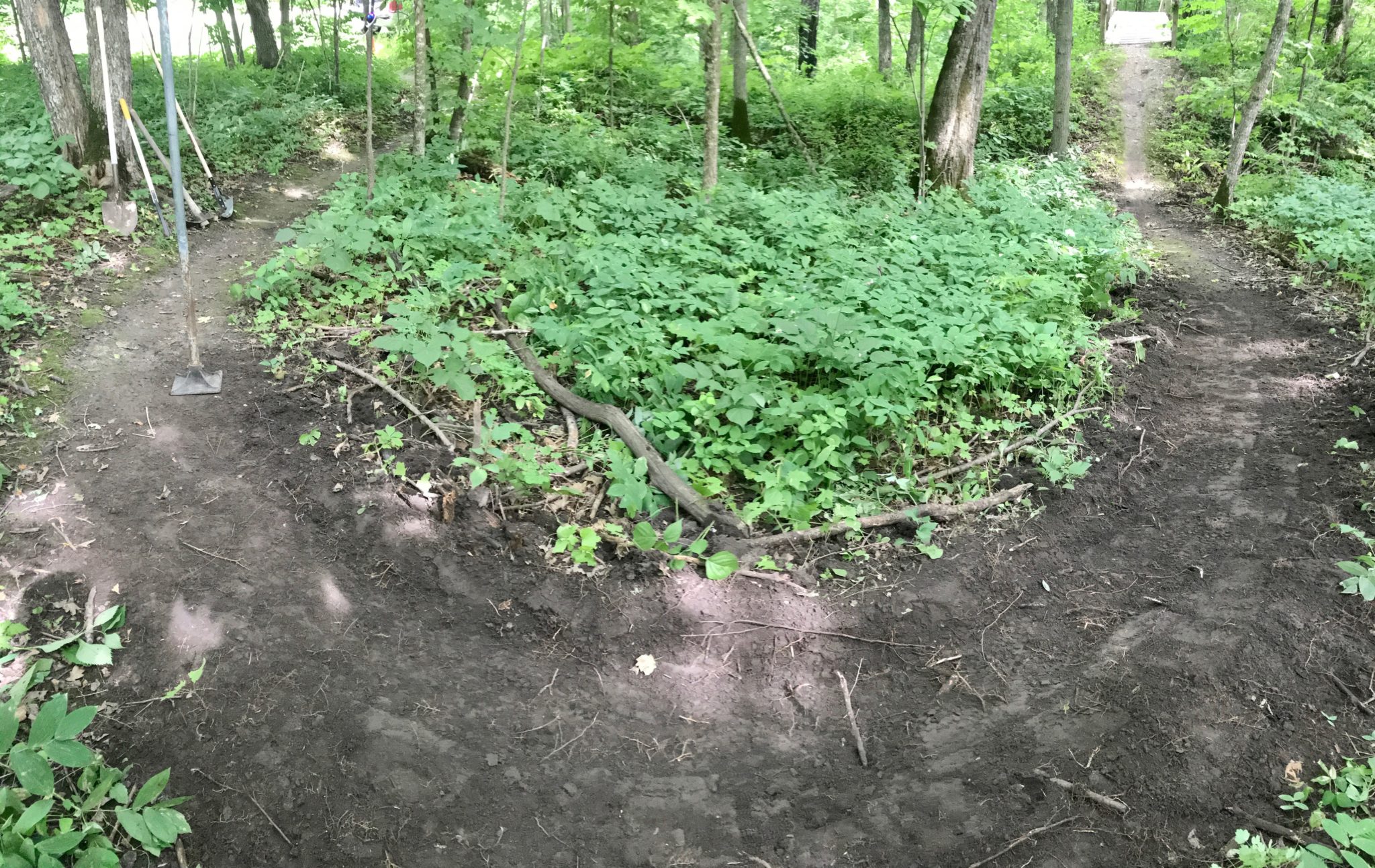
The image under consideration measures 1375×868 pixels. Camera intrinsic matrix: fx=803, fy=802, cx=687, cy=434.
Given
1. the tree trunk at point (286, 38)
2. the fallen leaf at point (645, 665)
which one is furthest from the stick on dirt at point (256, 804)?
the tree trunk at point (286, 38)

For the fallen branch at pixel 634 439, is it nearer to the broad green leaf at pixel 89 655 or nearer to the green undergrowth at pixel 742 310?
the green undergrowth at pixel 742 310

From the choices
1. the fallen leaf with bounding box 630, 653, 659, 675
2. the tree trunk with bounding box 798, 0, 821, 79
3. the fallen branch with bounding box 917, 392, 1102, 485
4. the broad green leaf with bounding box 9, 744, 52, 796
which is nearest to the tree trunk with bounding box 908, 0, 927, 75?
the tree trunk with bounding box 798, 0, 821, 79

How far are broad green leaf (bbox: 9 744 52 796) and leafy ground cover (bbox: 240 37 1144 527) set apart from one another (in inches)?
112

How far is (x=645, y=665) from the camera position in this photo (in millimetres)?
4508

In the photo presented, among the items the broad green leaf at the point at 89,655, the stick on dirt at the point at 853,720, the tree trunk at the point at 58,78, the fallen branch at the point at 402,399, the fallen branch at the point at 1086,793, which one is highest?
the tree trunk at the point at 58,78

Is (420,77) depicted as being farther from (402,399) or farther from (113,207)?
(402,399)

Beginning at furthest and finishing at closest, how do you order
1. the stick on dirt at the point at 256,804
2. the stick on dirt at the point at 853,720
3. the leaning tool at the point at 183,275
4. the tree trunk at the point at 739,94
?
the tree trunk at the point at 739,94 < the leaning tool at the point at 183,275 < the stick on dirt at the point at 853,720 < the stick on dirt at the point at 256,804

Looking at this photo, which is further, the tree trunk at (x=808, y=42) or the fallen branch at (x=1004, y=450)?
the tree trunk at (x=808, y=42)

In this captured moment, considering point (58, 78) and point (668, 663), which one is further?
point (58, 78)

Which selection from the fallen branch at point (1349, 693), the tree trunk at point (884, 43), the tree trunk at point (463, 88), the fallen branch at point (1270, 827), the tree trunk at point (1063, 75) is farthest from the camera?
the tree trunk at point (884, 43)

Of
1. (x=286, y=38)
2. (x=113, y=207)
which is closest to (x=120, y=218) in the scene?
(x=113, y=207)

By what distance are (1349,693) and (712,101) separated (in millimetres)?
7979

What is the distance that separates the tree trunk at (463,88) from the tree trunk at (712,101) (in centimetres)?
309

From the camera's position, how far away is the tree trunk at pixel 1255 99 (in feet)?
37.5
